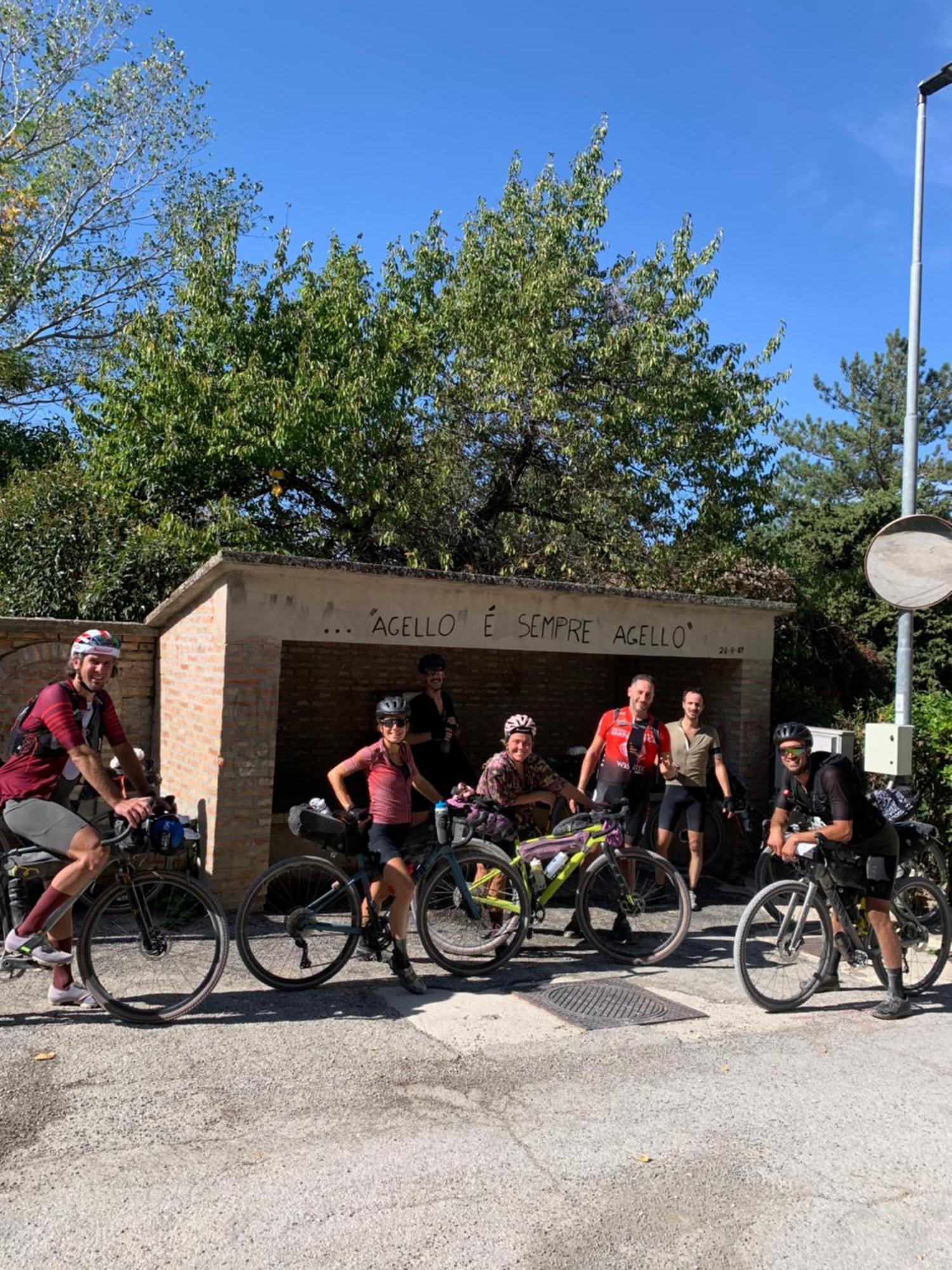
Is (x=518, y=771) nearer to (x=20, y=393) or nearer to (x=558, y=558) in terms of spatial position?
(x=558, y=558)

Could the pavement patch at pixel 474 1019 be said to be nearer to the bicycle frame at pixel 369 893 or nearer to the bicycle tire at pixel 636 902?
the bicycle frame at pixel 369 893

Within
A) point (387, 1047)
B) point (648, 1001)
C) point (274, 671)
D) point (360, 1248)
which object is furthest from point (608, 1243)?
point (274, 671)

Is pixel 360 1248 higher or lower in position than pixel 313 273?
lower

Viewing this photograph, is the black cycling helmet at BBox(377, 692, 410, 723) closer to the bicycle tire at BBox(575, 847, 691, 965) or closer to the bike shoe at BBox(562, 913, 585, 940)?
the bicycle tire at BBox(575, 847, 691, 965)

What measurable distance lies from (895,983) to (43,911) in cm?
471

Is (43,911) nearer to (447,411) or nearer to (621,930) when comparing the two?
(621,930)

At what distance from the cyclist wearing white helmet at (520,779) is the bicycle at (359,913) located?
570 millimetres

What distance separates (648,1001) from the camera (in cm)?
581

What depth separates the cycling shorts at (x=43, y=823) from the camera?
5012 millimetres

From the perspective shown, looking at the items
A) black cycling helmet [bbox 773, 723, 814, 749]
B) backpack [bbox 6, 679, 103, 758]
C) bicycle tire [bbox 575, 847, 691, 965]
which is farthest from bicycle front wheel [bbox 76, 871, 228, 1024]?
black cycling helmet [bbox 773, 723, 814, 749]

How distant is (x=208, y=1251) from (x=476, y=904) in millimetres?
3107

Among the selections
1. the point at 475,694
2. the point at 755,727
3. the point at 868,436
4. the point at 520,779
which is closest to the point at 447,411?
the point at 475,694

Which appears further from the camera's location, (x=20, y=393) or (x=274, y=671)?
(x=20, y=393)

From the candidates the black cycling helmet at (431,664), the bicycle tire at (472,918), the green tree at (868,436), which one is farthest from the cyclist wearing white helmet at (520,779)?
the green tree at (868,436)
